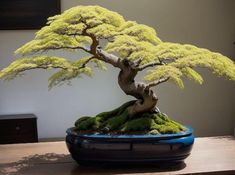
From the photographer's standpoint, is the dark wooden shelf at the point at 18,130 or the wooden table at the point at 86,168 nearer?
the wooden table at the point at 86,168

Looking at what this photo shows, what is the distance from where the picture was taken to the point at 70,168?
56.4 inches

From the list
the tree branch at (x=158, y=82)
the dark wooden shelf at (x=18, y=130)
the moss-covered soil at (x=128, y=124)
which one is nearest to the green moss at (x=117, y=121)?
the moss-covered soil at (x=128, y=124)

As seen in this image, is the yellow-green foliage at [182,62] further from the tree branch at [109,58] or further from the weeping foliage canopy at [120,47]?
the tree branch at [109,58]

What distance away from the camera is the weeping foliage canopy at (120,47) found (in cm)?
139

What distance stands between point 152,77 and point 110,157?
33 cm

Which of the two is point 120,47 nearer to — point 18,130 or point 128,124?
point 128,124

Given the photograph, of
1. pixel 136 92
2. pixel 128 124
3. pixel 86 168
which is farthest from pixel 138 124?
pixel 86 168

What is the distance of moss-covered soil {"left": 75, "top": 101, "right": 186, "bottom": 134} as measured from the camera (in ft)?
4.80

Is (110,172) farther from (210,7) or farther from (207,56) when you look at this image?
(210,7)

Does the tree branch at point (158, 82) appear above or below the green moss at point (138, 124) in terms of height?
above

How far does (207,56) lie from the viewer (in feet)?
4.66

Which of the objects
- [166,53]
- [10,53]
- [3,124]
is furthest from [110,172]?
[10,53]

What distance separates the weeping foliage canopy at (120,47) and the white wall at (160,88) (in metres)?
2.47

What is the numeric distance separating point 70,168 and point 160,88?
300cm
